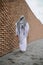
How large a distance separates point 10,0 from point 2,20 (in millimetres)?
1812

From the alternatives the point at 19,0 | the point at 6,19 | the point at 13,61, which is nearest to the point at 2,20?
the point at 6,19

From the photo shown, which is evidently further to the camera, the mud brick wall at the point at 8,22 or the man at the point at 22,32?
the man at the point at 22,32

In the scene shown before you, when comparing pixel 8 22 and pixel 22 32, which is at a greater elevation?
pixel 8 22

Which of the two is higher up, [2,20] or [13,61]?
[2,20]

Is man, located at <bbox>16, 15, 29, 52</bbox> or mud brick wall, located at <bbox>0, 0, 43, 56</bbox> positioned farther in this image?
man, located at <bbox>16, 15, 29, 52</bbox>

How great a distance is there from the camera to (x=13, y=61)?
33.4 feet

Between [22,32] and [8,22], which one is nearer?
[8,22]

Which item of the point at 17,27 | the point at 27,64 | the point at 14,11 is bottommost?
the point at 27,64

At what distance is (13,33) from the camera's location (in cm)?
1299

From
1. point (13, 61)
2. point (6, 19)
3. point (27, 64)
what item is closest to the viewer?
point (27, 64)

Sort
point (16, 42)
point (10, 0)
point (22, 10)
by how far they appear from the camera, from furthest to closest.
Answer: point (22, 10) → point (16, 42) → point (10, 0)

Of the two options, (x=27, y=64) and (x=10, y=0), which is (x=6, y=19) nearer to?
(x=10, y=0)

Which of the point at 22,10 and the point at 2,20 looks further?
the point at 22,10

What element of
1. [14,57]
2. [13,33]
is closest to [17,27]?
[13,33]
